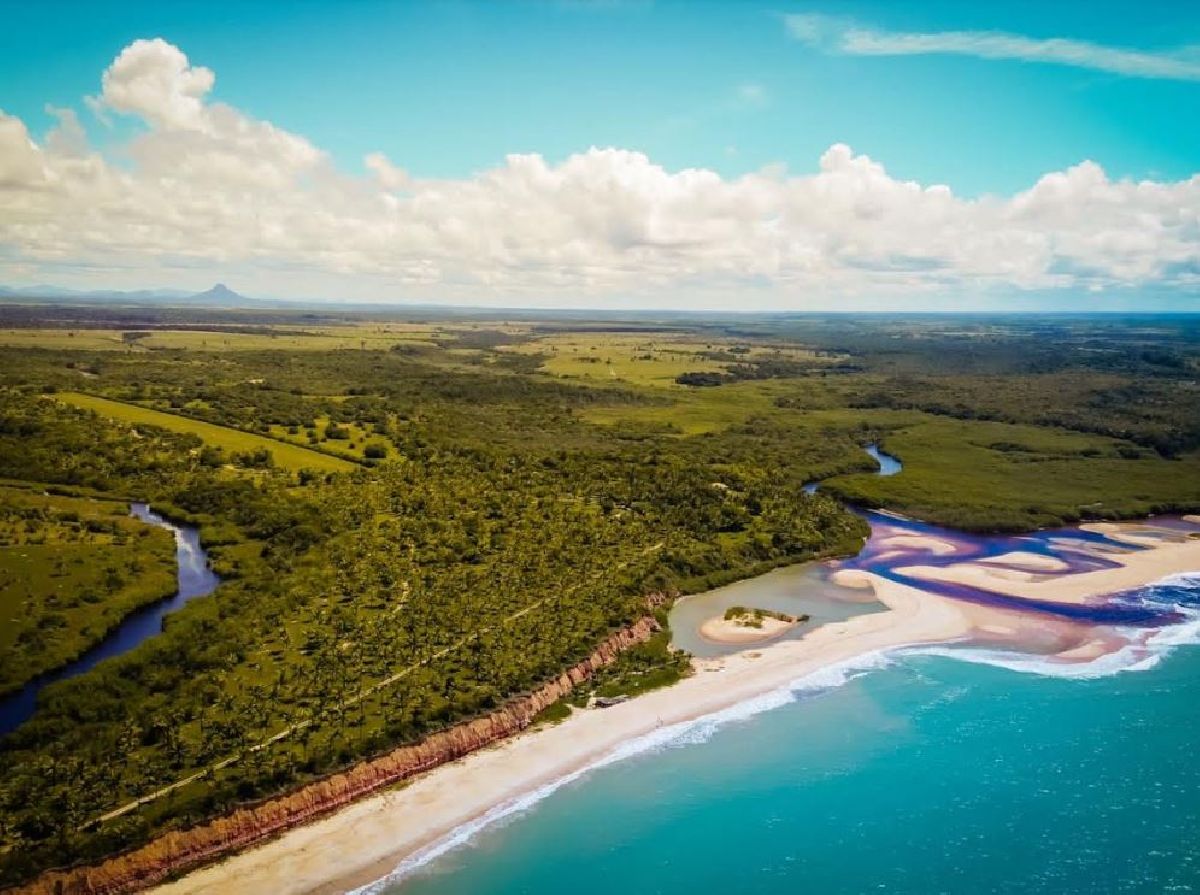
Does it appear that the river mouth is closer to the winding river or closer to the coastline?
the coastline

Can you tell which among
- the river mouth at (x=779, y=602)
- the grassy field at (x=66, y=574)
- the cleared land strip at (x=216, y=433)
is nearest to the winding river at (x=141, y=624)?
the grassy field at (x=66, y=574)

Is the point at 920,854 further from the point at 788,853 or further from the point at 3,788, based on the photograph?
the point at 3,788

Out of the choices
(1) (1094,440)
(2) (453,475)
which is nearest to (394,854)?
(2) (453,475)

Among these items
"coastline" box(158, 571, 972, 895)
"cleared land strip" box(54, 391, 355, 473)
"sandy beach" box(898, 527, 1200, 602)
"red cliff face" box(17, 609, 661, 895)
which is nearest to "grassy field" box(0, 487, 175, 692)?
"red cliff face" box(17, 609, 661, 895)

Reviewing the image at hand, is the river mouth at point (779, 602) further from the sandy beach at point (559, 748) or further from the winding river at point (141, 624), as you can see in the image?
the winding river at point (141, 624)

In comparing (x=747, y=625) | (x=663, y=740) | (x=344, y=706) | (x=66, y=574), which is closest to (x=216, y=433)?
(x=66, y=574)

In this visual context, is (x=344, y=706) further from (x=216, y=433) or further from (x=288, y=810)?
(x=216, y=433)

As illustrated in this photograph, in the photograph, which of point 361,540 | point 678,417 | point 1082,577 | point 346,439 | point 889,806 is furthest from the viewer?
point 678,417
